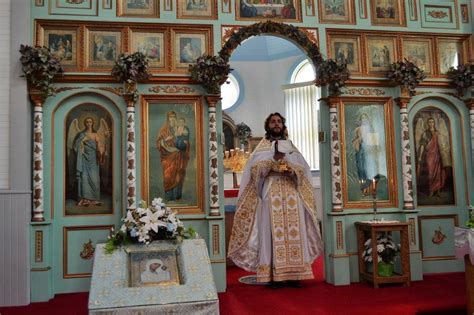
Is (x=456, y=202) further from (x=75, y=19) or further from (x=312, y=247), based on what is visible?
(x=75, y=19)

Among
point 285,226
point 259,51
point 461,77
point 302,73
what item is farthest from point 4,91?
point 302,73

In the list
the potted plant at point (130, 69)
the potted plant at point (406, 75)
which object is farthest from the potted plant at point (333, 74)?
the potted plant at point (130, 69)

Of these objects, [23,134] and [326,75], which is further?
[326,75]

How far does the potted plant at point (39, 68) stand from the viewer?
7.33 meters

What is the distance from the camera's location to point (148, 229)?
482 cm

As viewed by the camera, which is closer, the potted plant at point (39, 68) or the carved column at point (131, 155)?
the potted plant at point (39, 68)

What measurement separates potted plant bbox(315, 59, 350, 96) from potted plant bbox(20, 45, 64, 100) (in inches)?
158

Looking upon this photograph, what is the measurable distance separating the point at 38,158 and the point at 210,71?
9.21 ft

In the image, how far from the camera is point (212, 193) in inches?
311

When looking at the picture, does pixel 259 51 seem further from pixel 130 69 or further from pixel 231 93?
pixel 130 69

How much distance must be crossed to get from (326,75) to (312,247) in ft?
8.91

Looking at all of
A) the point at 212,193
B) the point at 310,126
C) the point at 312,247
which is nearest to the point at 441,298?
the point at 312,247

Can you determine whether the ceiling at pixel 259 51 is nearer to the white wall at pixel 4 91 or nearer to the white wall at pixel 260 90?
the white wall at pixel 260 90

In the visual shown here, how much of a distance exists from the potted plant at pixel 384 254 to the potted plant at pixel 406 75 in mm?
2471
